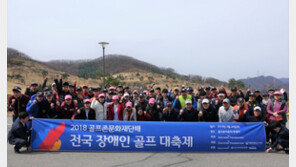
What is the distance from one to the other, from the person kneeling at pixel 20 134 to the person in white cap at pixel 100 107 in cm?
199

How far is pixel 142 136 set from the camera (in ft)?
27.0

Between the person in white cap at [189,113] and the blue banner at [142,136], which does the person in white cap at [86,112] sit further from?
the person in white cap at [189,113]

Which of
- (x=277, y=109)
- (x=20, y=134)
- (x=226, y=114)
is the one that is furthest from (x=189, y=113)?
(x=20, y=134)

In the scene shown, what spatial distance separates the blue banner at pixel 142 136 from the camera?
8.17 meters

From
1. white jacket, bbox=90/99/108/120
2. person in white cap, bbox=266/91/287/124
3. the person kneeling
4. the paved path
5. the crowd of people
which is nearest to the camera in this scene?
the paved path

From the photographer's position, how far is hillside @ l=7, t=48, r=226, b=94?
2055 inches

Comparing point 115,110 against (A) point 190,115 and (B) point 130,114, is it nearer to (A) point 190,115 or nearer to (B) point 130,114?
(B) point 130,114

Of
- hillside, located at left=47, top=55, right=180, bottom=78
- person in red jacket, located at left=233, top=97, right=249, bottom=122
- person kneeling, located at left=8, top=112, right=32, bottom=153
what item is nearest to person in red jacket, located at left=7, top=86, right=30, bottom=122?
person kneeling, located at left=8, top=112, right=32, bottom=153

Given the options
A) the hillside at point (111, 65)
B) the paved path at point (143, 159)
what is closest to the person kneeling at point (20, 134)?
the paved path at point (143, 159)

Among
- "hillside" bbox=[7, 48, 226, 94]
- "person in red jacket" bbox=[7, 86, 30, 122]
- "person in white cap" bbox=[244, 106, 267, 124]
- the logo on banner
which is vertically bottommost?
the logo on banner

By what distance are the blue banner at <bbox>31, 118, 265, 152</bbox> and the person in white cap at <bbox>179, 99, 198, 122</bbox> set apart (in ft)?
2.18

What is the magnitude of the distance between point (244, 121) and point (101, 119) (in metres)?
4.50

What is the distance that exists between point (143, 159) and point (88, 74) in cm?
5991

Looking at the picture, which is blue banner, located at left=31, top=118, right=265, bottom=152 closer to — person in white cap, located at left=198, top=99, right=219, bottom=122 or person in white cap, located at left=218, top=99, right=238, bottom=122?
person in white cap, located at left=218, top=99, right=238, bottom=122
